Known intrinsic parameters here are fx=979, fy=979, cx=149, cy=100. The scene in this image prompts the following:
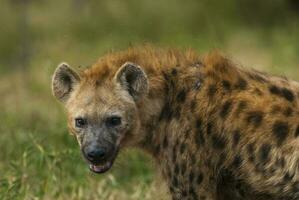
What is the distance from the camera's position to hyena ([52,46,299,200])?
5141 mm

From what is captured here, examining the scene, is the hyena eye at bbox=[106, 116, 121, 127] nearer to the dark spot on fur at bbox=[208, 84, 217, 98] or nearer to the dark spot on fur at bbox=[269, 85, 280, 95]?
the dark spot on fur at bbox=[208, 84, 217, 98]

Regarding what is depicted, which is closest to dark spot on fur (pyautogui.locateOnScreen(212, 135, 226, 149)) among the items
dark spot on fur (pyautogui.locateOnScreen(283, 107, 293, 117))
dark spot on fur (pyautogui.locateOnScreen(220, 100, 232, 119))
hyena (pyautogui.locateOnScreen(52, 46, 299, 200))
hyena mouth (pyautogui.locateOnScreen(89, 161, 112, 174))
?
hyena (pyautogui.locateOnScreen(52, 46, 299, 200))

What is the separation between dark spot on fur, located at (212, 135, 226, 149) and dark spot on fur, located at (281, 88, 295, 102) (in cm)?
40

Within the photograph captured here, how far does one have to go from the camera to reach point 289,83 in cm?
535

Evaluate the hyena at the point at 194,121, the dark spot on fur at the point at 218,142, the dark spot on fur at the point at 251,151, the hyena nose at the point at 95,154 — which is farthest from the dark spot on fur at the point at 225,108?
the hyena nose at the point at 95,154

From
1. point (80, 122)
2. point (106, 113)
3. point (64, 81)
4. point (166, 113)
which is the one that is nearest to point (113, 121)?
point (106, 113)

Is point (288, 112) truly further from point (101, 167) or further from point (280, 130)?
point (101, 167)

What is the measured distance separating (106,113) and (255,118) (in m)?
0.81

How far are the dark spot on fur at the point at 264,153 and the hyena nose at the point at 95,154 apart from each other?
0.84 m

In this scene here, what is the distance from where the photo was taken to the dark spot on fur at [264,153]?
5133 mm

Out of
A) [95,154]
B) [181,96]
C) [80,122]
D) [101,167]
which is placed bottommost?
[101,167]

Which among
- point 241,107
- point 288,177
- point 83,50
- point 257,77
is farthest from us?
point 83,50

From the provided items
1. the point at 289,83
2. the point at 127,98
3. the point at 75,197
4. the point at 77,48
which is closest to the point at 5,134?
Answer: the point at 75,197

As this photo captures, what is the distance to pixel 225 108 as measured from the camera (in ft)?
17.3
